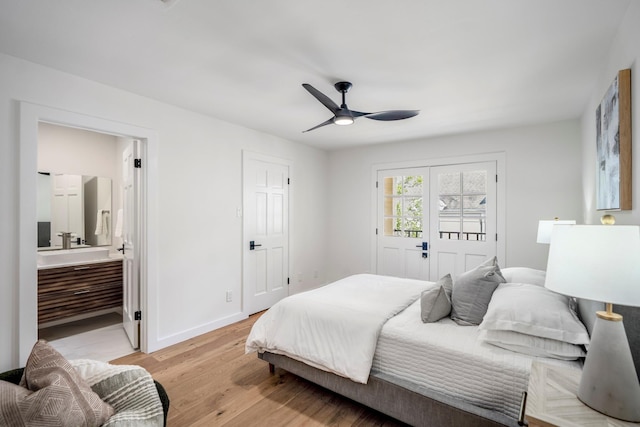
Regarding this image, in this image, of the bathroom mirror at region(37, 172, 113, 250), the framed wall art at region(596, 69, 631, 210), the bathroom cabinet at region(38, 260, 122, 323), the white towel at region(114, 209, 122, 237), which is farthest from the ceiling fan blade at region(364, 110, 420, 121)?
the bathroom mirror at region(37, 172, 113, 250)

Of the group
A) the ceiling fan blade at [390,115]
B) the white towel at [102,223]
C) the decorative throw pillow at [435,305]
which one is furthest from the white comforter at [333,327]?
the white towel at [102,223]

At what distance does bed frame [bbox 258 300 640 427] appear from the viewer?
5.18 feet

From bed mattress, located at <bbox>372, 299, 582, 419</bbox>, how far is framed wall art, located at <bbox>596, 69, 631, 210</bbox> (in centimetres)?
89

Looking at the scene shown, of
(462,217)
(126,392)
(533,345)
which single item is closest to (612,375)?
(533,345)

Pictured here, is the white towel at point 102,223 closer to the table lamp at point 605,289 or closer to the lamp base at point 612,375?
the table lamp at point 605,289

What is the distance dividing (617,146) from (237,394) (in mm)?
2804

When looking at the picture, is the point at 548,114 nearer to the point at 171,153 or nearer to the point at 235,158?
the point at 235,158

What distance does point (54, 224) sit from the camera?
151 inches

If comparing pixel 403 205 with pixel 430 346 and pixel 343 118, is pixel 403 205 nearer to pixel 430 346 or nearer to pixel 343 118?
pixel 343 118

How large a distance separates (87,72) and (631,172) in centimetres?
350

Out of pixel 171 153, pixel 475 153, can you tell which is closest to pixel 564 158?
pixel 475 153

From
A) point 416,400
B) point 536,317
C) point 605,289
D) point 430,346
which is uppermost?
point 605,289

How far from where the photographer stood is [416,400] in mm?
1785

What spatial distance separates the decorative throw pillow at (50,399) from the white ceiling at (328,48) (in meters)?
1.73
